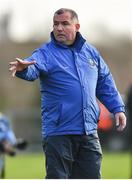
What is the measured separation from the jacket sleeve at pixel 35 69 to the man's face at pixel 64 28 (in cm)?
26

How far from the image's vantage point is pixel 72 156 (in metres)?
10.6

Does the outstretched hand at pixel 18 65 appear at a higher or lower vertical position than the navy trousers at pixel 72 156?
higher

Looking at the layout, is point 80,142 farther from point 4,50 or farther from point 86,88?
point 4,50

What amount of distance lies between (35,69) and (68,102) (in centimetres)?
52

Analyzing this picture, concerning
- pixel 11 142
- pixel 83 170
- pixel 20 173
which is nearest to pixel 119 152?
pixel 20 173

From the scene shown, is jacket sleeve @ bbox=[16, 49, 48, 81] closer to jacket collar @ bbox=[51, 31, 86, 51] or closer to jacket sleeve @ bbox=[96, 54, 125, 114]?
jacket collar @ bbox=[51, 31, 86, 51]

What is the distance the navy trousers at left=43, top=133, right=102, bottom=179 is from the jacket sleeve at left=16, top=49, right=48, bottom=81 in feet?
2.29

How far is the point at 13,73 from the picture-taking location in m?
9.97

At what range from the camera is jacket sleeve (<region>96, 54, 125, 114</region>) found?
36.1 feet

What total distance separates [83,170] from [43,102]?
81cm

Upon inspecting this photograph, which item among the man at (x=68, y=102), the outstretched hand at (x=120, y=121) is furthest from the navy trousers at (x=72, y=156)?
the outstretched hand at (x=120, y=121)

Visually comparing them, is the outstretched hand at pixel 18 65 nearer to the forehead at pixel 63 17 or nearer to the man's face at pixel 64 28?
the man's face at pixel 64 28

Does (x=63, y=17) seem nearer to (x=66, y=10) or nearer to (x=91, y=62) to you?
(x=66, y=10)

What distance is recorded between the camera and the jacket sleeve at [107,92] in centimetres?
1101
